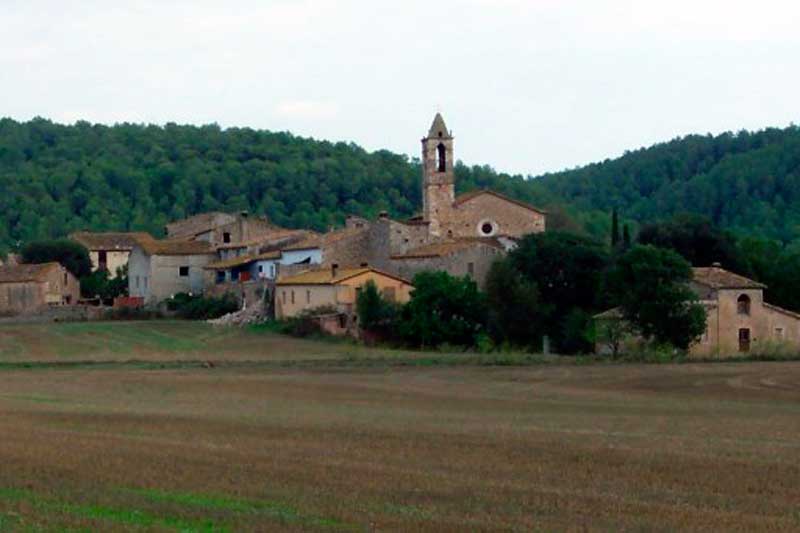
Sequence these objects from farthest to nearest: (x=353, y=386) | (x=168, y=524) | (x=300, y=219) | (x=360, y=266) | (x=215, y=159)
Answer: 1. (x=215, y=159)
2. (x=300, y=219)
3. (x=360, y=266)
4. (x=353, y=386)
5. (x=168, y=524)

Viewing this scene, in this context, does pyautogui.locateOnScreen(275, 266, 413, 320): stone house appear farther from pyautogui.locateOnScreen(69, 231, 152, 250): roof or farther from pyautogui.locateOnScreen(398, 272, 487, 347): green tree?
pyautogui.locateOnScreen(69, 231, 152, 250): roof

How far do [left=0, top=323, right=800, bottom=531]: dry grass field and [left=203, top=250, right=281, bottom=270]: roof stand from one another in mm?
33951

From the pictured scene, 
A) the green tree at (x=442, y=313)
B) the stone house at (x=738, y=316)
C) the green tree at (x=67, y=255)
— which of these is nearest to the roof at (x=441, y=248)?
the green tree at (x=442, y=313)

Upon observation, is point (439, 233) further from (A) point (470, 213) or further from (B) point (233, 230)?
(B) point (233, 230)

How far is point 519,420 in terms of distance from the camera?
1544 inches

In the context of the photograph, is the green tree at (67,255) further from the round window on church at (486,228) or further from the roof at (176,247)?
the round window on church at (486,228)

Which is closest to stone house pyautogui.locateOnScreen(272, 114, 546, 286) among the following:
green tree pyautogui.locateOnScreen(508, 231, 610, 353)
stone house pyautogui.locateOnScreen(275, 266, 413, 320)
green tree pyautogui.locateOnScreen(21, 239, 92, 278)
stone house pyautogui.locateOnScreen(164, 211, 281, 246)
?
stone house pyautogui.locateOnScreen(275, 266, 413, 320)

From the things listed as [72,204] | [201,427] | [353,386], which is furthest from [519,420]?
[72,204]

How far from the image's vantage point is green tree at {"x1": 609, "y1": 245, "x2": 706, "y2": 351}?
2717 inches

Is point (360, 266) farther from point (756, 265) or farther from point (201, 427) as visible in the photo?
point (201, 427)

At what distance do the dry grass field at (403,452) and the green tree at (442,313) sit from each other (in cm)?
1873

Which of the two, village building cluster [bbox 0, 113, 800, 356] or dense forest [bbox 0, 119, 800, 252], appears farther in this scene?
dense forest [bbox 0, 119, 800, 252]

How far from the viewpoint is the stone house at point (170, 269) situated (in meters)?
99.4

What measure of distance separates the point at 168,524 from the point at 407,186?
473ft
